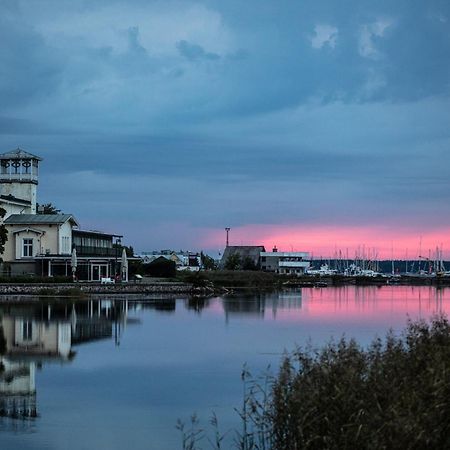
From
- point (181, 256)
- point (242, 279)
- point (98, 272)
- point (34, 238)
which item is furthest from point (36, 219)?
point (181, 256)

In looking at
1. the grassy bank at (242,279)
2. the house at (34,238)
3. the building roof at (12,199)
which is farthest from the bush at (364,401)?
the grassy bank at (242,279)

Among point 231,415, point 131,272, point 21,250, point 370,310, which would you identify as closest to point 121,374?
point 231,415

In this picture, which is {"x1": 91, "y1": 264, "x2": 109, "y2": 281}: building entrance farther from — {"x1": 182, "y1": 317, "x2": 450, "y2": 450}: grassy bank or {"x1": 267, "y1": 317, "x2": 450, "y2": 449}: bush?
{"x1": 267, "y1": 317, "x2": 450, "y2": 449}: bush

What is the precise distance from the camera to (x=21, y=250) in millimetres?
83812

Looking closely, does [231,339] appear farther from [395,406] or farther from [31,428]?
[395,406]

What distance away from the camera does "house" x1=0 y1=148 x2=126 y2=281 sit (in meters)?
83.1

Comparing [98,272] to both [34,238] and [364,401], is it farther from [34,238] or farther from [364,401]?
[364,401]

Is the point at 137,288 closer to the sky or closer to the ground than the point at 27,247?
closer to the ground

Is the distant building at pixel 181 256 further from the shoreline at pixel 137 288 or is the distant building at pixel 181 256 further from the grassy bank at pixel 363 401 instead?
the grassy bank at pixel 363 401

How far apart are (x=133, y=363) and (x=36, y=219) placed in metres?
57.0

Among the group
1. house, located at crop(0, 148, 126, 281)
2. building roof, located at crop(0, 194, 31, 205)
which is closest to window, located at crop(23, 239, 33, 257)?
house, located at crop(0, 148, 126, 281)

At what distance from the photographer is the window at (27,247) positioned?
8381 cm

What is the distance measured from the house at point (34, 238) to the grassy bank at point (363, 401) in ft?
226

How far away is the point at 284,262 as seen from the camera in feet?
522
